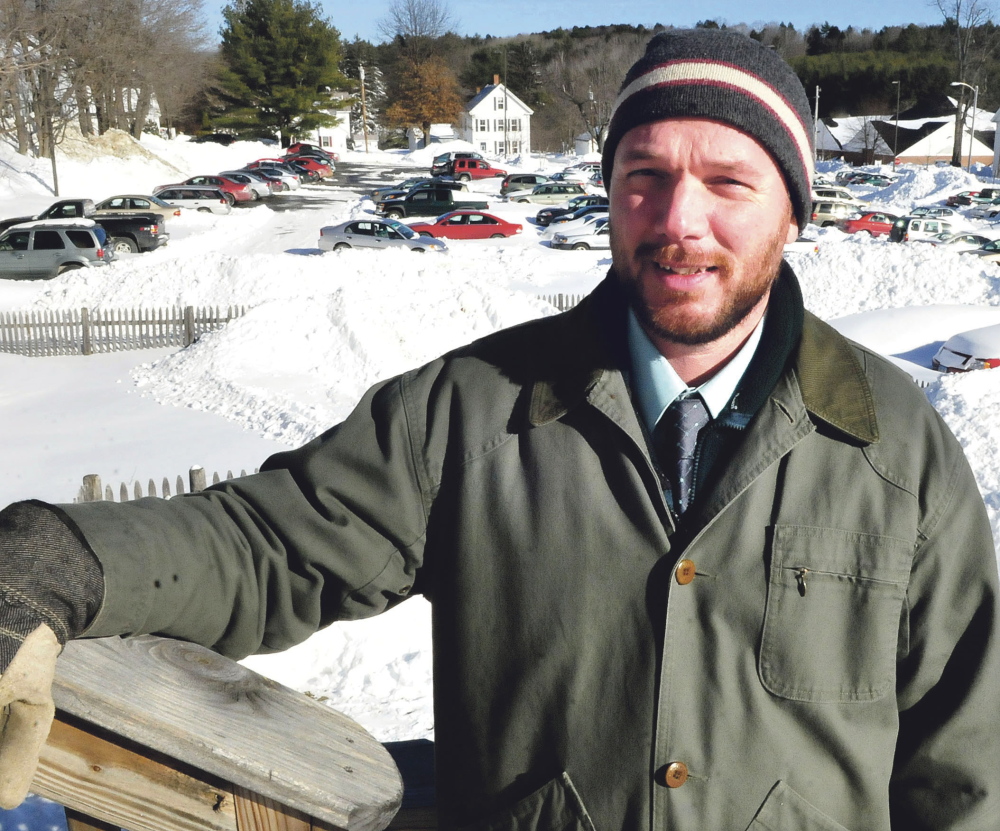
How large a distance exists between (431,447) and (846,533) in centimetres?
84

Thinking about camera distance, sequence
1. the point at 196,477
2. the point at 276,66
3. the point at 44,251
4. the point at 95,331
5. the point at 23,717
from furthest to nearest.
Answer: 1. the point at 276,66
2. the point at 44,251
3. the point at 95,331
4. the point at 196,477
5. the point at 23,717

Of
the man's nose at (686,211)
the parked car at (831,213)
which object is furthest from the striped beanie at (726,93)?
the parked car at (831,213)

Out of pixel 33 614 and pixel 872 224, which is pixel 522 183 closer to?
pixel 872 224

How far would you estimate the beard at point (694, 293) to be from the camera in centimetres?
196

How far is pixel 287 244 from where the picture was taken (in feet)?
108

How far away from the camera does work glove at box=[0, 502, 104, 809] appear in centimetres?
117

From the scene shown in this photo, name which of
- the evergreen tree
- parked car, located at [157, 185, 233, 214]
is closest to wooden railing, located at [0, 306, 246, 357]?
parked car, located at [157, 185, 233, 214]

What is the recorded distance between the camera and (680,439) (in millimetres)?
2004

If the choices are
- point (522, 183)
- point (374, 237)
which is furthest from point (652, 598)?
point (522, 183)

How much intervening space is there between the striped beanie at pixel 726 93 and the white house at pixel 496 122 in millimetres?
79549

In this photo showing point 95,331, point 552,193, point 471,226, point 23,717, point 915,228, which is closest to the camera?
point 23,717

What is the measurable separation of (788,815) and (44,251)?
1080 inches

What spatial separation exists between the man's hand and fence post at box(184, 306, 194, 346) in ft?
63.9

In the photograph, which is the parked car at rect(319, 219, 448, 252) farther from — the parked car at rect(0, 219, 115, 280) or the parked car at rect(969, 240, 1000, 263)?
the parked car at rect(969, 240, 1000, 263)
